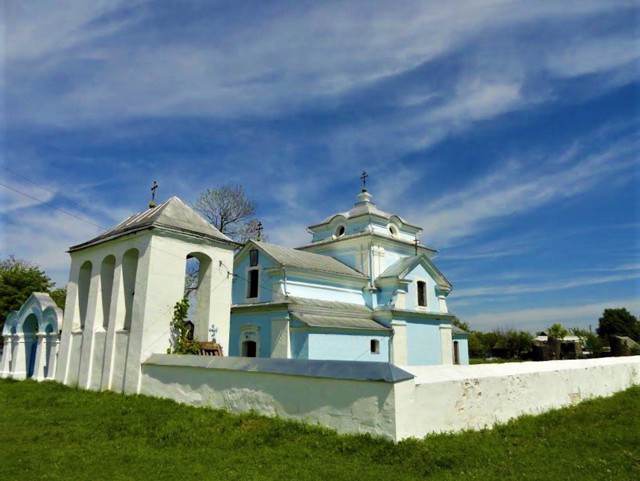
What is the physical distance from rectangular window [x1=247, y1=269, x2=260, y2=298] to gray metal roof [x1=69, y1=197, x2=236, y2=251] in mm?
7061

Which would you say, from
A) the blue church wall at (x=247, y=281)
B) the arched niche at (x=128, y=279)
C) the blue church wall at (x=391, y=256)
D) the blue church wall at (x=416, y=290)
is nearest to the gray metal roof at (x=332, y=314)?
the blue church wall at (x=247, y=281)

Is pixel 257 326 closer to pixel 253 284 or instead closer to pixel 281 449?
pixel 253 284

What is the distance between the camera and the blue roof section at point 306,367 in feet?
22.8

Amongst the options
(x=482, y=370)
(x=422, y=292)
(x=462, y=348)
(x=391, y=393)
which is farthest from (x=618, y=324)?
(x=391, y=393)

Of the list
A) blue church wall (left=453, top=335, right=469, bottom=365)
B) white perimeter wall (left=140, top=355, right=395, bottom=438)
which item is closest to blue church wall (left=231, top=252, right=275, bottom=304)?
white perimeter wall (left=140, top=355, right=395, bottom=438)

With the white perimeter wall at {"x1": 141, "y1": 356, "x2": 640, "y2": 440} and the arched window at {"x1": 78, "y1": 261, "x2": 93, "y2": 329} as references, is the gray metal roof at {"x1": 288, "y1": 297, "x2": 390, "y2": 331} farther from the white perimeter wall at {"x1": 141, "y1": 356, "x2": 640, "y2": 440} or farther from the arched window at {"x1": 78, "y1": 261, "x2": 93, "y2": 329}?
the white perimeter wall at {"x1": 141, "y1": 356, "x2": 640, "y2": 440}

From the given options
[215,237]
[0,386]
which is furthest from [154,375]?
[0,386]

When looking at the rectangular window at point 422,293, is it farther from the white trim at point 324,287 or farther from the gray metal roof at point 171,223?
the gray metal roof at point 171,223

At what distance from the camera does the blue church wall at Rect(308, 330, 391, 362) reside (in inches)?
700

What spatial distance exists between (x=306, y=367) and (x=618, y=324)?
7810 cm

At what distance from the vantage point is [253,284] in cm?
2094

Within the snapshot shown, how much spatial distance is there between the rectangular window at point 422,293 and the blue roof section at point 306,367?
610 inches

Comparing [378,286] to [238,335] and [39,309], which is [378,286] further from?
[39,309]

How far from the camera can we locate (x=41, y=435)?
26.2ft
